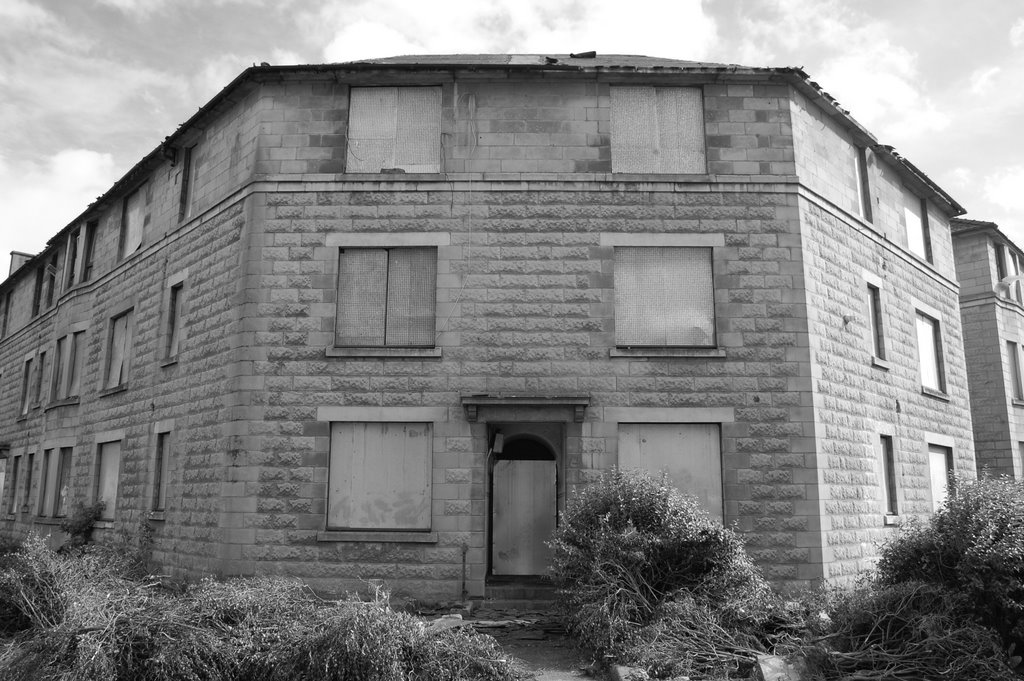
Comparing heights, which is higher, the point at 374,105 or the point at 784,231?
the point at 374,105

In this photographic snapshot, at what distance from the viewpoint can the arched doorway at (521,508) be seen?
44.4 feet

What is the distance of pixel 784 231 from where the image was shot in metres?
13.8

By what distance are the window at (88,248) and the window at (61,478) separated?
4.56 m

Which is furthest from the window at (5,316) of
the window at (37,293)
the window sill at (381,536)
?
the window sill at (381,536)

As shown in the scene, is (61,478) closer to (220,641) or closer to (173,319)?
(173,319)

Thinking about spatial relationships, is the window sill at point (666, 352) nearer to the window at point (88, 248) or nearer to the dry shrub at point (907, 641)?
the dry shrub at point (907, 641)

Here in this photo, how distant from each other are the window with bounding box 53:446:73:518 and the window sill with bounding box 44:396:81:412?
111 centimetres

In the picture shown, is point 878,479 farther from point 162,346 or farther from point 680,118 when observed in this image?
point 162,346

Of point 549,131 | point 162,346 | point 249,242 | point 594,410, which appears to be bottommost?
point 594,410

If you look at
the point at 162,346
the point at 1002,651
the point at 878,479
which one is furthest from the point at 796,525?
the point at 162,346

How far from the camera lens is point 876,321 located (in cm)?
1593

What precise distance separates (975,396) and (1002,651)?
17669 mm

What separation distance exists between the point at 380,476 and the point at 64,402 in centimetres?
1191

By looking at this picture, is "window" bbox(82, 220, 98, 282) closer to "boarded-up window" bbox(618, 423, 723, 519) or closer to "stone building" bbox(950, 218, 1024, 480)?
"boarded-up window" bbox(618, 423, 723, 519)
